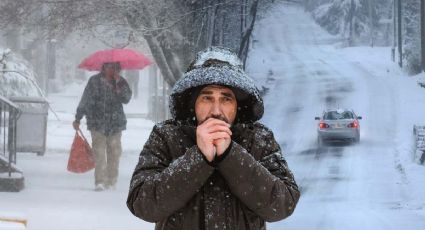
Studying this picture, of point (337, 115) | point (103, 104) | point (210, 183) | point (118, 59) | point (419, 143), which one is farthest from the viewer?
point (118, 59)

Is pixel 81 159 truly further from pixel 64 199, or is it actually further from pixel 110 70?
pixel 110 70

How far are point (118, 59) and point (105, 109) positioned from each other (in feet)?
2.38

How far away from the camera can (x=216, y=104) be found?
7.82ft

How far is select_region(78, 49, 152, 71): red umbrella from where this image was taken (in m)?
9.20

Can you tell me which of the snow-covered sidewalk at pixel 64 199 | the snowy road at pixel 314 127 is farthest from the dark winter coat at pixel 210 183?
the snowy road at pixel 314 127

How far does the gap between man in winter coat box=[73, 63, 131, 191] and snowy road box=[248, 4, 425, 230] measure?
6.33 feet

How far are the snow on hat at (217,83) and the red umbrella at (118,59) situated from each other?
6659 millimetres

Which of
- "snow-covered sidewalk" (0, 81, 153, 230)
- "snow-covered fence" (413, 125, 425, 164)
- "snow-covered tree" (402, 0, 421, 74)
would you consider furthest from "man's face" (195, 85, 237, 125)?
"snow-covered tree" (402, 0, 421, 74)

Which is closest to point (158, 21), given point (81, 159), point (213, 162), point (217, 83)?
point (81, 159)

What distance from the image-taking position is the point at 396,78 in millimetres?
7254

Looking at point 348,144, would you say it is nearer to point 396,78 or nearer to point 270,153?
point 396,78

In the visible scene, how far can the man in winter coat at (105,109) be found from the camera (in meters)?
8.84

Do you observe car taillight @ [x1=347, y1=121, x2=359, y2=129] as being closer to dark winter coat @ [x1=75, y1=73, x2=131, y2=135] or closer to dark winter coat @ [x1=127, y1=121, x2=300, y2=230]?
dark winter coat @ [x1=75, y1=73, x2=131, y2=135]

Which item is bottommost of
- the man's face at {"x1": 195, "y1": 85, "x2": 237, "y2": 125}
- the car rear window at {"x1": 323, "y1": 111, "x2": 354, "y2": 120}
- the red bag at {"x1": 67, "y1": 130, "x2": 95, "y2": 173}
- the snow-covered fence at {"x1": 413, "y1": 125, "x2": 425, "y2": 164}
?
the red bag at {"x1": 67, "y1": 130, "x2": 95, "y2": 173}
